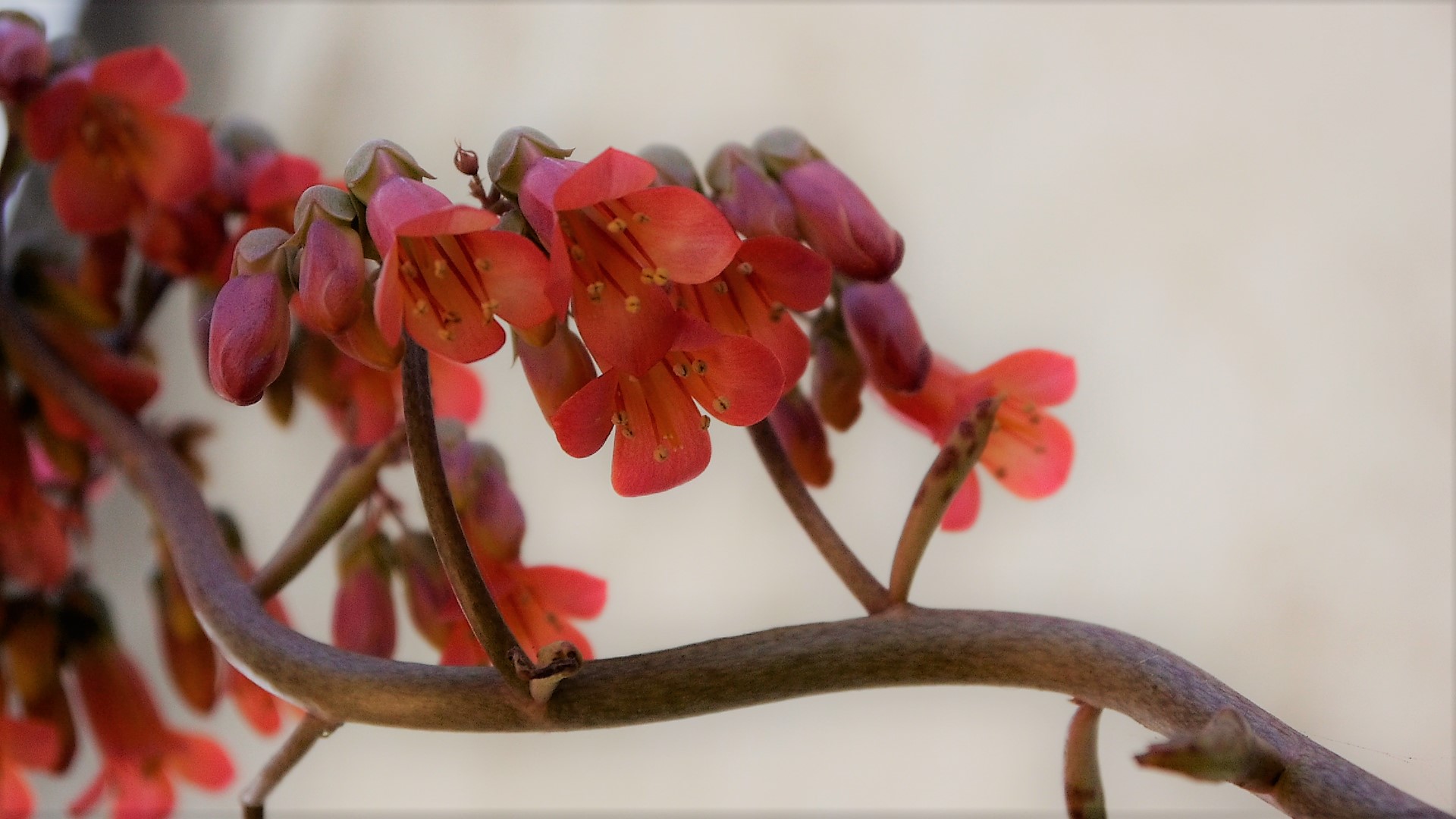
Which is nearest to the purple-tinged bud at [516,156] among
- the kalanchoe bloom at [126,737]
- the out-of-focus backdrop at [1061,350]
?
the out-of-focus backdrop at [1061,350]

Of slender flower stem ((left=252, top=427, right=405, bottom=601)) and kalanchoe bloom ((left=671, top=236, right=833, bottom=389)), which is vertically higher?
kalanchoe bloom ((left=671, top=236, right=833, bottom=389))

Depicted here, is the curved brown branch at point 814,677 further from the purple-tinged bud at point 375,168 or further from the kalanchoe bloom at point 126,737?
the kalanchoe bloom at point 126,737

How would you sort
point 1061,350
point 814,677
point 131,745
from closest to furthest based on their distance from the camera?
point 814,677, point 131,745, point 1061,350

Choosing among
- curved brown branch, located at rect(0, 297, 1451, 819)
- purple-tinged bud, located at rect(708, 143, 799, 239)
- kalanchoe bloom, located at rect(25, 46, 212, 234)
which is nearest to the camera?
curved brown branch, located at rect(0, 297, 1451, 819)

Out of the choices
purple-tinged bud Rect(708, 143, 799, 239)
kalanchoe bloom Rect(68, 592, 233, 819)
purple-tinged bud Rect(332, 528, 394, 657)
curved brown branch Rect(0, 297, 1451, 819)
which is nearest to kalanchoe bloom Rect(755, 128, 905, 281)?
purple-tinged bud Rect(708, 143, 799, 239)

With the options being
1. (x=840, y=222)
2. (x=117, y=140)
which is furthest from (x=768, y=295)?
(x=117, y=140)

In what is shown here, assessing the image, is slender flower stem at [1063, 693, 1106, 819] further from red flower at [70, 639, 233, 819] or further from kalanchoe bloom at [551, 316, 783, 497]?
→ red flower at [70, 639, 233, 819]

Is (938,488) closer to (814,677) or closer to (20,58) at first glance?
(814,677)
